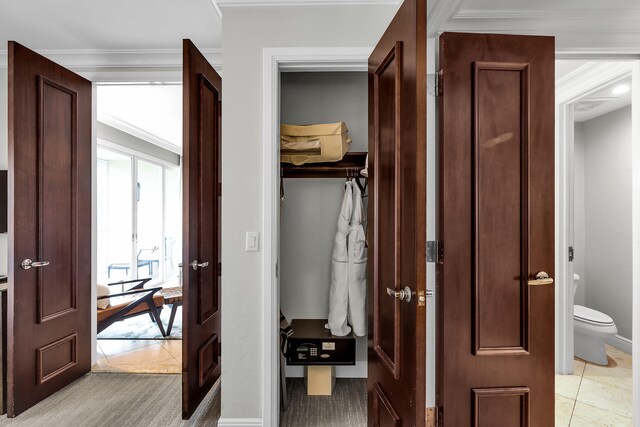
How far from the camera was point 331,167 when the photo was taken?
2396 millimetres

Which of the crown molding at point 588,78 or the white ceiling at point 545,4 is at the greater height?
the white ceiling at point 545,4

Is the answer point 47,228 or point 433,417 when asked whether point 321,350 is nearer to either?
point 433,417

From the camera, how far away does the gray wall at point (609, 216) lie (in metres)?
3.27

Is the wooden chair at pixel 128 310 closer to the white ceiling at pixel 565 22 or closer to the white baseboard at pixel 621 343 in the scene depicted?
the white ceiling at pixel 565 22

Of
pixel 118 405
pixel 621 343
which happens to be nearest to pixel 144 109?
pixel 118 405

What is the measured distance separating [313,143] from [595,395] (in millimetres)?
2558

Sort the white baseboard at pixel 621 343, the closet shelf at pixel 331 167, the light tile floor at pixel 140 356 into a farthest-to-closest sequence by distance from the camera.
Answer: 1. the white baseboard at pixel 621 343
2. the light tile floor at pixel 140 356
3. the closet shelf at pixel 331 167

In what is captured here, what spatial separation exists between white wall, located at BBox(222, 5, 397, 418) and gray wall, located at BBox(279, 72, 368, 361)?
2.32 ft

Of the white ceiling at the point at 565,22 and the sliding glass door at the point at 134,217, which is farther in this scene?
the sliding glass door at the point at 134,217

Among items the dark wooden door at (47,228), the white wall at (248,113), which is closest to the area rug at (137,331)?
the dark wooden door at (47,228)

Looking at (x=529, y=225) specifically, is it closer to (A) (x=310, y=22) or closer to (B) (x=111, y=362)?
(A) (x=310, y=22)

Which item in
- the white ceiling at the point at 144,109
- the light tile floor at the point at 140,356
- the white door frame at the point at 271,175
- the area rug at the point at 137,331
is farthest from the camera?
the white ceiling at the point at 144,109

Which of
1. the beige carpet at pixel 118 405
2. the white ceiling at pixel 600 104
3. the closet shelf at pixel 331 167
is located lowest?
the beige carpet at pixel 118 405

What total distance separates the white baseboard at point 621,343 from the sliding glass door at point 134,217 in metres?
6.10
